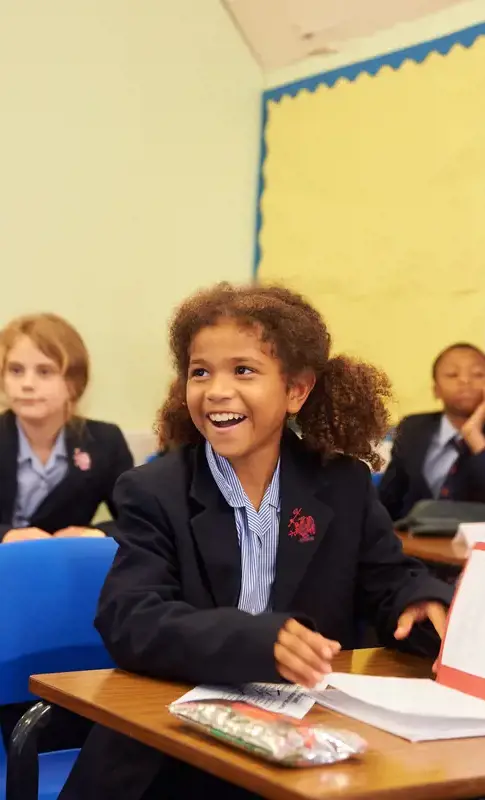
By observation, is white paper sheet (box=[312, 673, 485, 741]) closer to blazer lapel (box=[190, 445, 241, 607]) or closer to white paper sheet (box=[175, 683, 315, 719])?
white paper sheet (box=[175, 683, 315, 719])

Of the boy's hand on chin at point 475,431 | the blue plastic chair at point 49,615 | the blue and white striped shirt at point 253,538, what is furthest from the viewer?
the boy's hand on chin at point 475,431

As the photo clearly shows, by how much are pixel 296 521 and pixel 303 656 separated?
14.8 inches

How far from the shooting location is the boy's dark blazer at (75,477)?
2.77 m

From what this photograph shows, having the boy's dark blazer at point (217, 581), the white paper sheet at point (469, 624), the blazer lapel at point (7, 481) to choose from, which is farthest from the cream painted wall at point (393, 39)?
the white paper sheet at point (469, 624)

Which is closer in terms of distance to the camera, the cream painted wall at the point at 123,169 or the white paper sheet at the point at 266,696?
the white paper sheet at the point at 266,696

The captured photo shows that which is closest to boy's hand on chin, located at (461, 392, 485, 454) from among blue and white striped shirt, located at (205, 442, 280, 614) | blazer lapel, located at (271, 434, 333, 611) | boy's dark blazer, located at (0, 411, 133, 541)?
boy's dark blazer, located at (0, 411, 133, 541)

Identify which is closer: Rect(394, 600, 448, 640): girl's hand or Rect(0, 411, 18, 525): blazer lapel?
Rect(394, 600, 448, 640): girl's hand

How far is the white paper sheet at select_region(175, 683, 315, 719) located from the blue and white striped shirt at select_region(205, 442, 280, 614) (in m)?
0.26

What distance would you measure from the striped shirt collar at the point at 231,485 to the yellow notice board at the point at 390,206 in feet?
7.22

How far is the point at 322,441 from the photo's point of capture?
161 cm

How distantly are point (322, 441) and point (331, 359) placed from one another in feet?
0.48

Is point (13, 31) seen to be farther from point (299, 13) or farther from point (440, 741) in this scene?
point (440, 741)

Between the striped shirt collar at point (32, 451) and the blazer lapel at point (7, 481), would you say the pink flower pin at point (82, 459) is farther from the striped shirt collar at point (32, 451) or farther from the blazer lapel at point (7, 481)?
the blazer lapel at point (7, 481)

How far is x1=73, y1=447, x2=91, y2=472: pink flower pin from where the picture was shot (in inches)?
112
